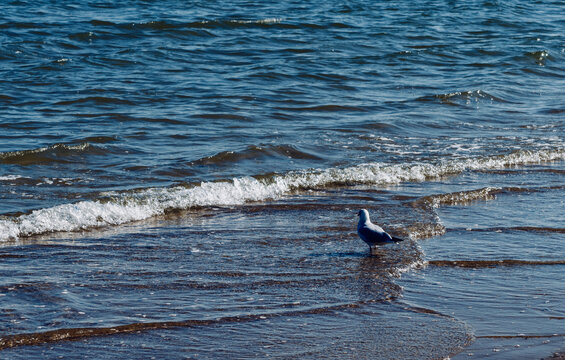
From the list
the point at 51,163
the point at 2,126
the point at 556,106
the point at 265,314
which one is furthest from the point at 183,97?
the point at 265,314

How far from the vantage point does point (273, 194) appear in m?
9.30

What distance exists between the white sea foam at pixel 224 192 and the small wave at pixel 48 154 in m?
2.01

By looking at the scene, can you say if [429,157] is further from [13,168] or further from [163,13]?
[163,13]

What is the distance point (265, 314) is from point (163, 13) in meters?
19.2

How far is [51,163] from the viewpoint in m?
10.3

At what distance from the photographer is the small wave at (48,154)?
10.3m

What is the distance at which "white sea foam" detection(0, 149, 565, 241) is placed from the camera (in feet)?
25.7

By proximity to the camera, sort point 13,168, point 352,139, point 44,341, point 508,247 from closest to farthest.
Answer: point 44,341 < point 508,247 < point 13,168 < point 352,139

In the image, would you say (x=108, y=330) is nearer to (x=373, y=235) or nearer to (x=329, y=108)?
(x=373, y=235)

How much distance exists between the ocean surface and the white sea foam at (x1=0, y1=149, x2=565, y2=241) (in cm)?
3

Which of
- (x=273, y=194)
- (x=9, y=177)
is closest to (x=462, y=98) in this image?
(x=273, y=194)

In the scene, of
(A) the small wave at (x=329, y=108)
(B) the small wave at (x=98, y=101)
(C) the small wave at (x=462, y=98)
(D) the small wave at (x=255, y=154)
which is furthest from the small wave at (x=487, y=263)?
(C) the small wave at (x=462, y=98)

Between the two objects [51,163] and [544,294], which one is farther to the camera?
[51,163]

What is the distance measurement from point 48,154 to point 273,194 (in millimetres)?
3171
